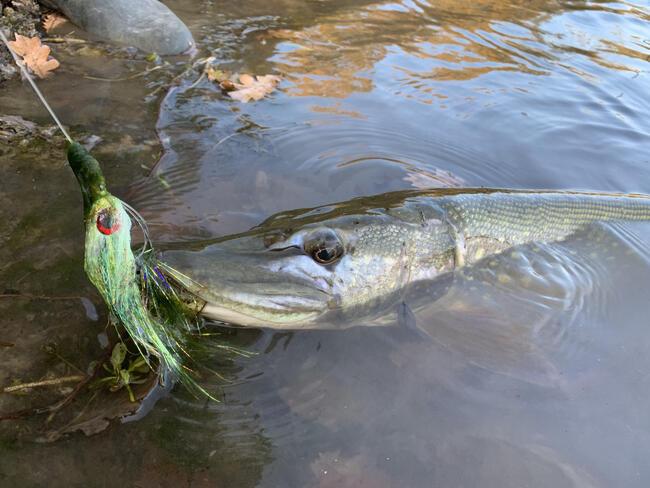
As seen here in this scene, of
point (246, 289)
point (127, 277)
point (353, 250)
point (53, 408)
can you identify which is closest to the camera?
point (127, 277)

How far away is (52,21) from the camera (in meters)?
5.74

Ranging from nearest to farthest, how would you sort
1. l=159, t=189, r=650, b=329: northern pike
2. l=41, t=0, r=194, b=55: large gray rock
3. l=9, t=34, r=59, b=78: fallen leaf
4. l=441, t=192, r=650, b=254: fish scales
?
1. l=159, t=189, r=650, b=329: northern pike
2. l=441, t=192, r=650, b=254: fish scales
3. l=9, t=34, r=59, b=78: fallen leaf
4. l=41, t=0, r=194, b=55: large gray rock

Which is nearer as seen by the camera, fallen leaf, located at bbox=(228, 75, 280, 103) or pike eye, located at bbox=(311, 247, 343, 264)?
pike eye, located at bbox=(311, 247, 343, 264)

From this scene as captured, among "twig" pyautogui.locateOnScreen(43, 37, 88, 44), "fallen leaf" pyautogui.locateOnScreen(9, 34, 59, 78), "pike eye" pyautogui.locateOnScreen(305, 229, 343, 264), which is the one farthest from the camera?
"twig" pyautogui.locateOnScreen(43, 37, 88, 44)

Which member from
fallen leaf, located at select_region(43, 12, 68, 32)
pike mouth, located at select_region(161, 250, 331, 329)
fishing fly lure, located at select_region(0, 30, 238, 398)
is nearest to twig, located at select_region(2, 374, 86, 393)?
fishing fly lure, located at select_region(0, 30, 238, 398)

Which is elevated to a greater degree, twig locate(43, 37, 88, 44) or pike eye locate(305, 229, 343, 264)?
pike eye locate(305, 229, 343, 264)

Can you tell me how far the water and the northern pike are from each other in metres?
0.19

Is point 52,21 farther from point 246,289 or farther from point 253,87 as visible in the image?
point 246,289

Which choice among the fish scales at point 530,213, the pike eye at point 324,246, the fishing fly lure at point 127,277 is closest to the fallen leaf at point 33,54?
the fishing fly lure at point 127,277

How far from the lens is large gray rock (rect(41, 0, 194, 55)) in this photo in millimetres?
5598

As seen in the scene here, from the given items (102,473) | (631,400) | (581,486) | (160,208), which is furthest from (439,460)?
(160,208)

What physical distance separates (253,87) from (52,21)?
2628 mm

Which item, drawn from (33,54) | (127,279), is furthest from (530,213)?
(33,54)

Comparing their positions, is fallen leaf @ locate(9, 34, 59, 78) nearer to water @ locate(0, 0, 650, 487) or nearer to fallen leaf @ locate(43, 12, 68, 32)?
water @ locate(0, 0, 650, 487)
